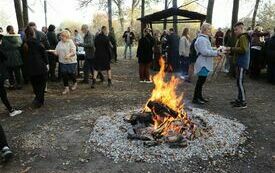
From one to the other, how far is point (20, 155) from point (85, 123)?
6.35 ft

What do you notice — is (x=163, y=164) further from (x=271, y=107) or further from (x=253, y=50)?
(x=253, y=50)

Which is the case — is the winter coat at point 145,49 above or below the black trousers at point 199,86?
above

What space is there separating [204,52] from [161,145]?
3.49 metres

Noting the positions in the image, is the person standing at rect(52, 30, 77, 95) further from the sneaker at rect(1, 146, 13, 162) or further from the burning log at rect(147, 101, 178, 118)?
the sneaker at rect(1, 146, 13, 162)

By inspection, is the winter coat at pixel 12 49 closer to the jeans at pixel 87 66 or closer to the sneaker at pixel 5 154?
the jeans at pixel 87 66

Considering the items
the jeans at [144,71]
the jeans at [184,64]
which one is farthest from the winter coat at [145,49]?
the jeans at [184,64]

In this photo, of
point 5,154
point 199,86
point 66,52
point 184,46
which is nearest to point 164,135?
point 5,154

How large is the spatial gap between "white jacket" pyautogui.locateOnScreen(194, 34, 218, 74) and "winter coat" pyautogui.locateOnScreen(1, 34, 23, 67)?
250 inches

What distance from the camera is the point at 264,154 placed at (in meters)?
6.10

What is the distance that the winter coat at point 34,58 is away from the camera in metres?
9.04

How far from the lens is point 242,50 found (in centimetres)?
862

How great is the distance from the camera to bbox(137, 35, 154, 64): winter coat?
12664 mm

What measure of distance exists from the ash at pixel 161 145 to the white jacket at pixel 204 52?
2.00 m

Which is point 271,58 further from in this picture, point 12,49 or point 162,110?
point 12,49
